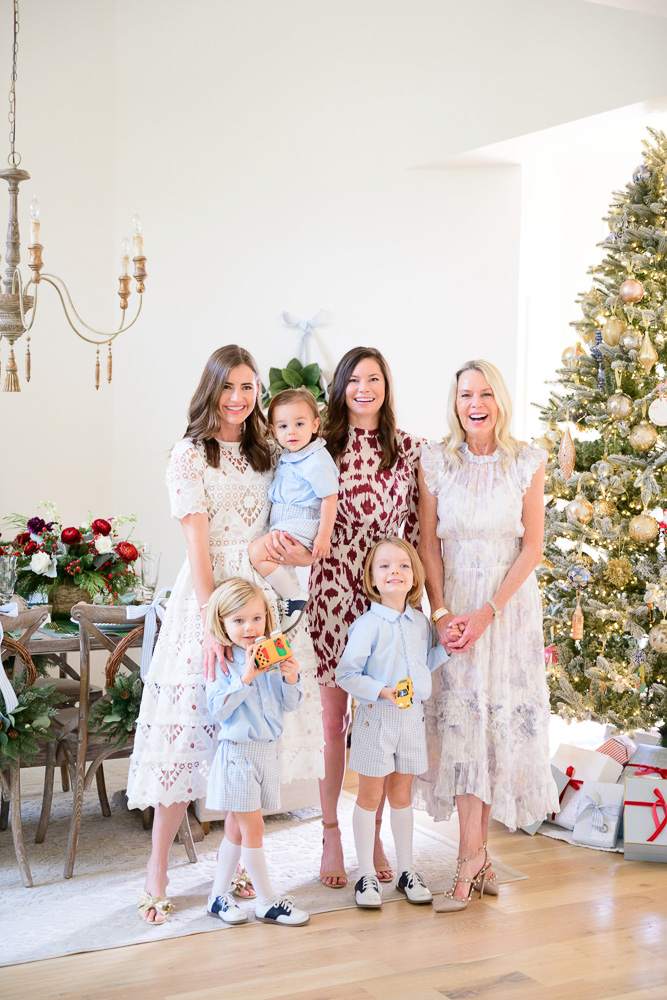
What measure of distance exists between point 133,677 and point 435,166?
10.3 feet

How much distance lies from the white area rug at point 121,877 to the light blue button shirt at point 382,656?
69 cm

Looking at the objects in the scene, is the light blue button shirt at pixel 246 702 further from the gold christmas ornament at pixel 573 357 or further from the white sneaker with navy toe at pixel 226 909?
the gold christmas ornament at pixel 573 357

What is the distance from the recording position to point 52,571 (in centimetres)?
380

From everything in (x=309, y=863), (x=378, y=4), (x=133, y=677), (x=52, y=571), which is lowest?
(x=309, y=863)

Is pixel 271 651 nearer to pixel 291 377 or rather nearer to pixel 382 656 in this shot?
pixel 382 656

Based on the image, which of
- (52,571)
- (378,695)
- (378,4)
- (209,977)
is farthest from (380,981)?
(378,4)

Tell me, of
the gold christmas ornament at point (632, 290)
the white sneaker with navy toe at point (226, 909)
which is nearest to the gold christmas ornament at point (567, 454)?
the gold christmas ornament at point (632, 290)

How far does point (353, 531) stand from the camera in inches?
124

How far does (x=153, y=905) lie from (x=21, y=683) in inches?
32.6

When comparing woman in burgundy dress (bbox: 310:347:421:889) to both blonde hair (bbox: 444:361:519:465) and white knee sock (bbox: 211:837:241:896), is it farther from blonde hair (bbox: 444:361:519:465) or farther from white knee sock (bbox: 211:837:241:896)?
white knee sock (bbox: 211:837:241:896)

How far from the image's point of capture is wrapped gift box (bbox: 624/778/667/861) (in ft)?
11.2

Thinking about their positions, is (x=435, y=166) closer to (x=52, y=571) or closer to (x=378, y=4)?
(x=378, y=4)

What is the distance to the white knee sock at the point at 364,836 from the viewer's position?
3.01 m

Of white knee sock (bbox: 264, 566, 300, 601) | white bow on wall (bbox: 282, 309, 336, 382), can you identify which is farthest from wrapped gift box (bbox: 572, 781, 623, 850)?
white bow on wall (bbox: 282, 309, 336, 382)
